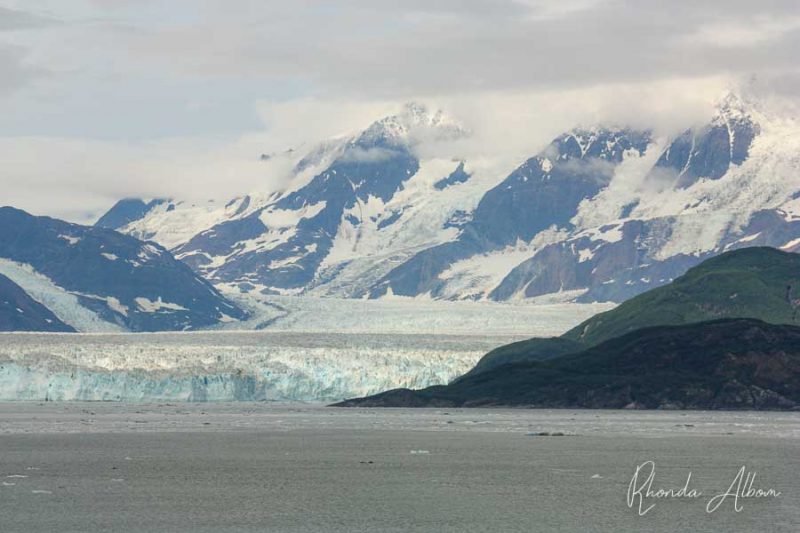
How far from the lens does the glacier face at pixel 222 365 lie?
163 m

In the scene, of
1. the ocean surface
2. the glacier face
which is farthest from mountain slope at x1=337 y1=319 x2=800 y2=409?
the ocean surface

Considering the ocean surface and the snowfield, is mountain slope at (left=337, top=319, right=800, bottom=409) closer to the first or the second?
the snowfield

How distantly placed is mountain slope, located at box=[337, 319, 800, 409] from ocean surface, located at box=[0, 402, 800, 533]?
4147 centimetres

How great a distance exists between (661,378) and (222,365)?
164ft

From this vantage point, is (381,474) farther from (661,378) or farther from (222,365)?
(661,378)

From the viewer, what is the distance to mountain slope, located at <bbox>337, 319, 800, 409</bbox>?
170375 millimetres

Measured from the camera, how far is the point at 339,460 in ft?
280

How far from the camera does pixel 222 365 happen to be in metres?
167

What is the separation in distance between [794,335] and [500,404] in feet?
123

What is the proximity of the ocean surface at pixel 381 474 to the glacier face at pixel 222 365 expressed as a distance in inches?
1360

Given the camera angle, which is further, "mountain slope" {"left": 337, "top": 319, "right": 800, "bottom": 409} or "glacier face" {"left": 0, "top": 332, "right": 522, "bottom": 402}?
"mountain slope" {"left": 337, "top": 319, "right": 800, "bottom": 409}

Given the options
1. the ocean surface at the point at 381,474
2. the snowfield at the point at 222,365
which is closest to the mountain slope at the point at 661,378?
the snowfield at the point at 222,365

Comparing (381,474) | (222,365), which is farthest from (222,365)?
(381,474)

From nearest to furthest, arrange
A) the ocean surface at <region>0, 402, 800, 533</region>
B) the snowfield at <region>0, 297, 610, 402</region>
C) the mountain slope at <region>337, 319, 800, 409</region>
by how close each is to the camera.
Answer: the ocean surface at <region>0, 402, 800, 533</region> → the snowfield at <region>0, 297, 610, 402</region> → the mountain slope at <region>337, 319, 800, 409</region>
